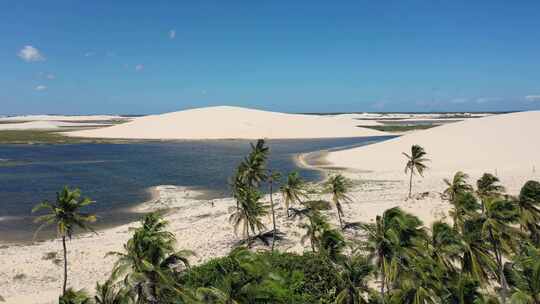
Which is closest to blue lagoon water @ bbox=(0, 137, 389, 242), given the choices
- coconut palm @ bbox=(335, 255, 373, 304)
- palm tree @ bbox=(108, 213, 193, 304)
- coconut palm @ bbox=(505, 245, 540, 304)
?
palm tree @ bbox=(108, 213, 193, 304)

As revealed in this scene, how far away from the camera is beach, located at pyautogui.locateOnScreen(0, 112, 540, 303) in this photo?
107 feet

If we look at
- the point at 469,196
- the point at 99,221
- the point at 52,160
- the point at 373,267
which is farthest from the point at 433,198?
the point at 52,160

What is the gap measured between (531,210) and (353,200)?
28624 mm

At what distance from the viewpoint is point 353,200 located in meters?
52.9

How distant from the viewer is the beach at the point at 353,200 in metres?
32.7

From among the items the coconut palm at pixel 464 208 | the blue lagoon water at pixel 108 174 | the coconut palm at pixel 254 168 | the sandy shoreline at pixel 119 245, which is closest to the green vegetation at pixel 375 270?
the coconut palm at pixel 464 208

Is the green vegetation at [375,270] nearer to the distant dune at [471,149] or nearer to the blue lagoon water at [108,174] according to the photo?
the blue lagoon water at [108,174]

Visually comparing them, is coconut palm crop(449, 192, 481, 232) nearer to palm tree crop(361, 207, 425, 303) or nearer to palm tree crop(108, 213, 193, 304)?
palm tree crop(361, 207, 425, 303)

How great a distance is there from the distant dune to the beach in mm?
181

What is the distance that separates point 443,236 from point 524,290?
582 centimetres

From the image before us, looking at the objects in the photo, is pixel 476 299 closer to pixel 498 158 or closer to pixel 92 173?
pixel 498 158

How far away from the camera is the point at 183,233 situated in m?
41.1

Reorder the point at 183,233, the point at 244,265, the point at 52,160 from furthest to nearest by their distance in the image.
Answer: the point at 52,160 → the point at 183,233 → the point at 244,265

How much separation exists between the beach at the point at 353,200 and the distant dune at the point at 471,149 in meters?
0.18
